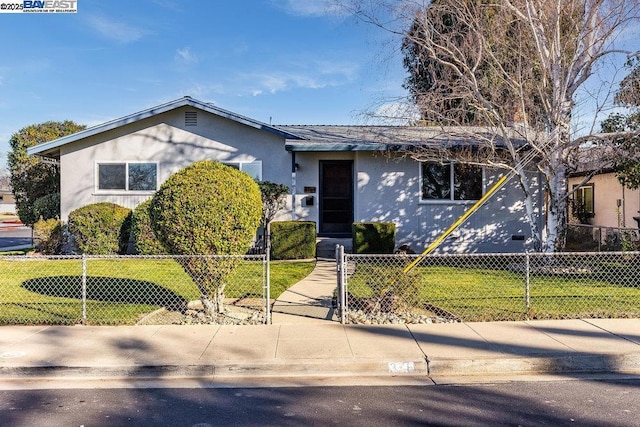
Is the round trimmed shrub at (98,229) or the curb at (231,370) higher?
the round trimmed shrub at (98,229)

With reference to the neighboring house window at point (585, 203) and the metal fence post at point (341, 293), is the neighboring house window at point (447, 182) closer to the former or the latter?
the metal fence post at point (341, 293)

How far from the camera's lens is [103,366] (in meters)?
5.30

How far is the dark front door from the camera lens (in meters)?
15.1

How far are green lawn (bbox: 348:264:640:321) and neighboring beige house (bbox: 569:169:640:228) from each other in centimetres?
764

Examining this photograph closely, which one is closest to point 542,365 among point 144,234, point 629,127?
point 629,127

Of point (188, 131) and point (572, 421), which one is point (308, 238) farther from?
point (572, 421)

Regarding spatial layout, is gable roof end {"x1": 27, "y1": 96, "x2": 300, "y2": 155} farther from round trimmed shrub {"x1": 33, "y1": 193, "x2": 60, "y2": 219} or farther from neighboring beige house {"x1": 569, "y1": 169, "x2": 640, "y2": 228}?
neighboring beige house {"x1": 569, "y1": 169, "x2": 640, "y2": 228}

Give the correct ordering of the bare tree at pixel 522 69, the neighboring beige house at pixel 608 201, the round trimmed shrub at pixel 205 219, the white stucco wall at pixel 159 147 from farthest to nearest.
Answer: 1. the neighboring beige house at pixel 608 201
2. the white stucco wall at pixel 159 147
3. the bare tree at pixel 522 69
4. the round trimmed shrub at pixel 205 219

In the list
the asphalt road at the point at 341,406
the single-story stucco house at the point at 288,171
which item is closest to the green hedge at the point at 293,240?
the single-story stucco house at the point at 288,171

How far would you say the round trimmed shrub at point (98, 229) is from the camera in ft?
43.5

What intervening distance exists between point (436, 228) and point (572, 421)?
10.3m

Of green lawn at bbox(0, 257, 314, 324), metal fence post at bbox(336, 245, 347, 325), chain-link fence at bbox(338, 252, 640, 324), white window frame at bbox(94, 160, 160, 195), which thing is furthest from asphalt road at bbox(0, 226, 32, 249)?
metal fence post at bbox(336, 245, 347, 325)

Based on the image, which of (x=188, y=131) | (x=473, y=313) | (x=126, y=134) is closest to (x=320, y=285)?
(x=473, y=313)

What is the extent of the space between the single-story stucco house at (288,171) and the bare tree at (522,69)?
2494 mm
